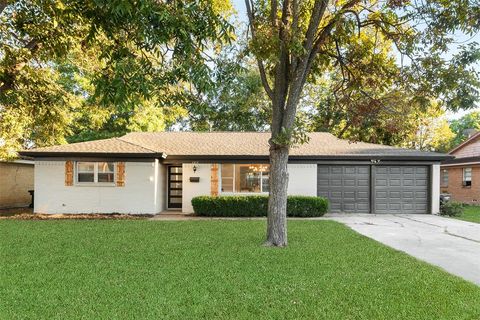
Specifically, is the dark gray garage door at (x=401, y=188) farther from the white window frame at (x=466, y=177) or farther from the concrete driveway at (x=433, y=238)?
the white window frame at (x=466, y=177)

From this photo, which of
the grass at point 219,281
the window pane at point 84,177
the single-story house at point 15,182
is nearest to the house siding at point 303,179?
the grass at point 219,281

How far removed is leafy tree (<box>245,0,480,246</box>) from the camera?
304 inches

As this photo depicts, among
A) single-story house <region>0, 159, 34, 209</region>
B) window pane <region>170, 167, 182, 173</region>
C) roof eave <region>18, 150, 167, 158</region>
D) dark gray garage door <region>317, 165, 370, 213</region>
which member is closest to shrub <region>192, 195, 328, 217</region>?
dark gray garage door <region>317, 165, 370, 213</region>

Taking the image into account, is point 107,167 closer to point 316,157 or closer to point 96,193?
point 96,193

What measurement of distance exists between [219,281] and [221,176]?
35.0 feet

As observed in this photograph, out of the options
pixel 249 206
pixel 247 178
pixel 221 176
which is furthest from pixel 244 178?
pixel 249 206

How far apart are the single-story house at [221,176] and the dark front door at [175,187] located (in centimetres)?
50

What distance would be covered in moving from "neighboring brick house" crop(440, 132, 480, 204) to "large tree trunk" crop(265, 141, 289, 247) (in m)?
17.7

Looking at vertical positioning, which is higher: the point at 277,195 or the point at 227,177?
the point at 227,177

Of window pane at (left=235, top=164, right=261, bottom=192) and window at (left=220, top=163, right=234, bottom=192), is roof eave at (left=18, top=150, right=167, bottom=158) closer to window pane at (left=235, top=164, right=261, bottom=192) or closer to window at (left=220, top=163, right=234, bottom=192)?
window at (left=220, top=163, right=234, bottom=192)

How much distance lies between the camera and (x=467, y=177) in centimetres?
2348

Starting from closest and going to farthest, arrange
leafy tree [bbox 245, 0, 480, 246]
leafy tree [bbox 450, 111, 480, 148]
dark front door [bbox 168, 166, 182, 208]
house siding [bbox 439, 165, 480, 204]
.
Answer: leafy tree [bbox 245, 0, 480, 246]
dark front door [bbox 168, 166, 182, 208]
house siding [bbox 439, 165, 480, 204]
leafy tree [bbox 450, 111, 480, 148]

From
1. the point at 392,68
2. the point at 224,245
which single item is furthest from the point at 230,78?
the point at 392,68

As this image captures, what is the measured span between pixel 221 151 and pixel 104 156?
483cm
